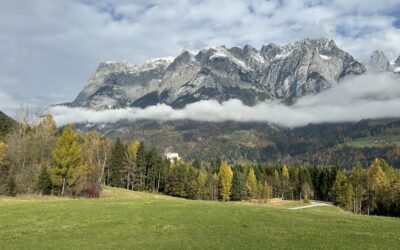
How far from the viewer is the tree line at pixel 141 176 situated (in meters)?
87.1

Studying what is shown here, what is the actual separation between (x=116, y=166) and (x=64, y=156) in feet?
220

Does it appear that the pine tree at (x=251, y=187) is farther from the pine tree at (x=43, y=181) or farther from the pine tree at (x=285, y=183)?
the pine tree at (x=43, y=181)

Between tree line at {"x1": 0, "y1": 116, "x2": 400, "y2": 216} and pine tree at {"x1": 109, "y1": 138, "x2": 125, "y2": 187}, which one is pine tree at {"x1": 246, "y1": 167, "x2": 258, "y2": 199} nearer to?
tree line at {"x1": 0, "y1": 116, "x2": 400, "y2": 216}

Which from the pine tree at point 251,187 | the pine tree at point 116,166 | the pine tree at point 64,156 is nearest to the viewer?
the pine tree at point 64,156

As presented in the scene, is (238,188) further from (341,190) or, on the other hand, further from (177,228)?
(177,228)

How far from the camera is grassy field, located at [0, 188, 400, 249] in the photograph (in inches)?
1318

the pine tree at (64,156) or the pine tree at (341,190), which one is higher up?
the pine tree at (64,156)

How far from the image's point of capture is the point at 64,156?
276ft

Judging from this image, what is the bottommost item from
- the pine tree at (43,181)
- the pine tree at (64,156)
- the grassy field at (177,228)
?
the grassy field at (177,228)

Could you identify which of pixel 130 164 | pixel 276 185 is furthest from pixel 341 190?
pixel 130 164

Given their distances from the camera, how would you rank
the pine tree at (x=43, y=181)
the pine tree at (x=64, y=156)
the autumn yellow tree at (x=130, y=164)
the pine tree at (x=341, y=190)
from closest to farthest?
1. the pine tree at (x=64, y=156)
2. the pine tree at (x=43, y=181)
3. the pine tree at (x=341, y=190)
4. the autumn yellow tree at (x=130, y=164)

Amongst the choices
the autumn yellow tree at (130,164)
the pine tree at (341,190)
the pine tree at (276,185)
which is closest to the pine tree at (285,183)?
the pine tree at (276,185)

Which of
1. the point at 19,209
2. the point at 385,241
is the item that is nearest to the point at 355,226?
the point at 385,241

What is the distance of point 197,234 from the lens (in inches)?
1469
